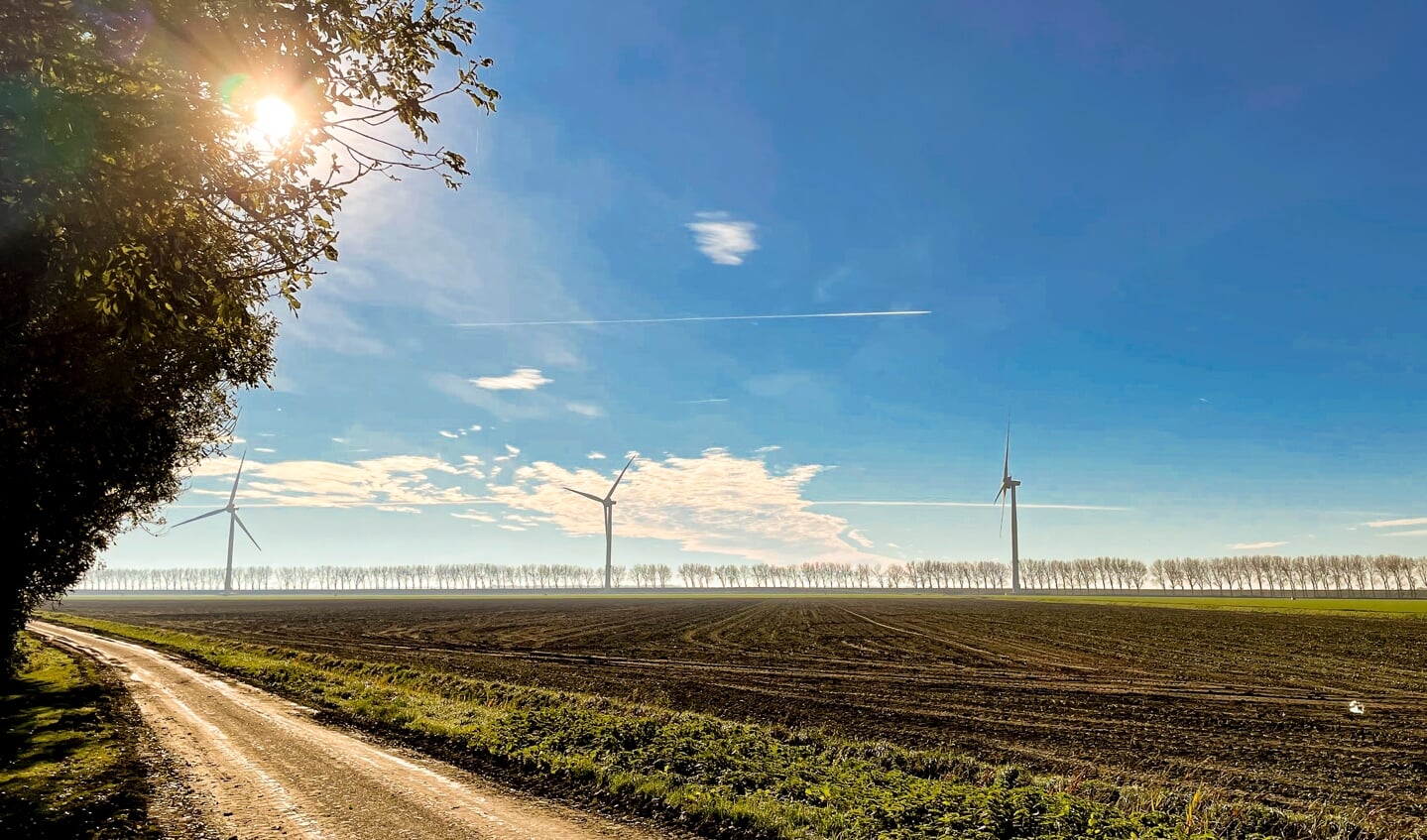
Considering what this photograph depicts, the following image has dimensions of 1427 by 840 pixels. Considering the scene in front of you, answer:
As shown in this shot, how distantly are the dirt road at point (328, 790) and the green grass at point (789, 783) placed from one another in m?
1.40

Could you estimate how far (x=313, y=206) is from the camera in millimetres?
8195

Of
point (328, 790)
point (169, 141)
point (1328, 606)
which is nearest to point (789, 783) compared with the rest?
point (328, 790)

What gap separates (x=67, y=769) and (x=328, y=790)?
6555 mm

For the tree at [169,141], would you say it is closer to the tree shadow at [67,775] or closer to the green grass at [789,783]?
the tree shadow at [67,775]

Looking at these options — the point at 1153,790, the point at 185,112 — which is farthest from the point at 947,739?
the point at 185,112

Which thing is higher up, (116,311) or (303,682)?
(116,311)

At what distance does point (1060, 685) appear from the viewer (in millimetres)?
34312

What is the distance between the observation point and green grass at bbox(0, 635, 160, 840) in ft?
40.1

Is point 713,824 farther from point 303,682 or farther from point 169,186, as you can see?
point 303,682

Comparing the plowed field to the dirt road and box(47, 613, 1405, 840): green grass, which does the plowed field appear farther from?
the dirt road

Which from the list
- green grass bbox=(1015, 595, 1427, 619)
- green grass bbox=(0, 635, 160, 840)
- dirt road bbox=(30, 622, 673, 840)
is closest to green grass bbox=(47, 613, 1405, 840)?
dirt road bbox=(30, 622, 673, 840)

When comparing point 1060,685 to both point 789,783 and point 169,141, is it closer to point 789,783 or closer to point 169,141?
point 789,783

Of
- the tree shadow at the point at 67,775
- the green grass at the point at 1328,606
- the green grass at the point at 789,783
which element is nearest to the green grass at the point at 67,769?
the tree shadow at the point at 67,775

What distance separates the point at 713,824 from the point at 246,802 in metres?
8.22
